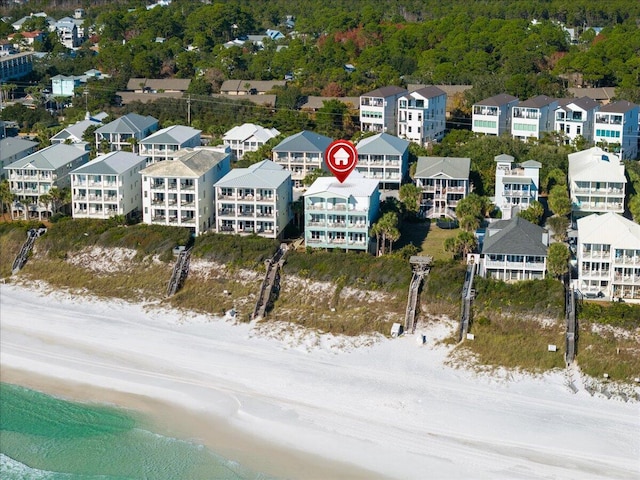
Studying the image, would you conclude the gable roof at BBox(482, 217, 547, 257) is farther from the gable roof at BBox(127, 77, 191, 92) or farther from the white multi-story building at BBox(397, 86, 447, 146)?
the gable roof at BBox(127, 77, 191, 92)

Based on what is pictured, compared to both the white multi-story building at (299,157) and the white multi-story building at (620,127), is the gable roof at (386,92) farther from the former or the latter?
the white multi-story building at (620,127)

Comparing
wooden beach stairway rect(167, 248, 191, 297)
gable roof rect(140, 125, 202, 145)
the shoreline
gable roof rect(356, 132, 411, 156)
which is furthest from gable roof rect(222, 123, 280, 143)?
the shoreline

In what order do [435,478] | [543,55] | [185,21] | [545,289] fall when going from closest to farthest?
[435,478] → [545,289] → [543,55] → [185,21]

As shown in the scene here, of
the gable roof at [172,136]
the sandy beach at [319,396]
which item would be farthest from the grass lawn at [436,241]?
the gable roof at [172,136]

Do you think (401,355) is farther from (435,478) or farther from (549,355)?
(435,478)

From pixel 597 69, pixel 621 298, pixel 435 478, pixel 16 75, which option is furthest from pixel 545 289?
pixel 16 75

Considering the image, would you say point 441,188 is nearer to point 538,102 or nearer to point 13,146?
point 538,102
